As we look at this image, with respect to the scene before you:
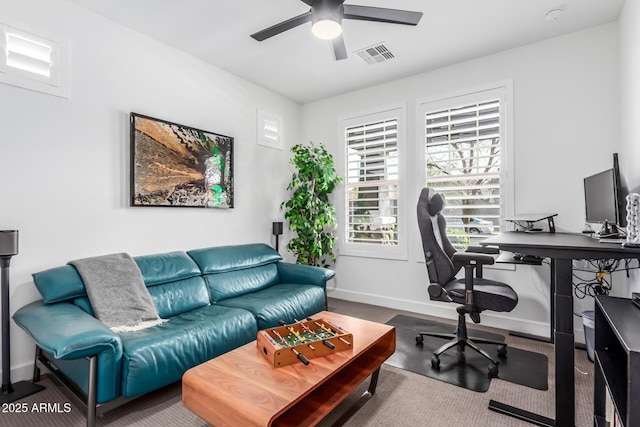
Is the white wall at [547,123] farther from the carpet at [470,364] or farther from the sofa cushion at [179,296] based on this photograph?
the sofa cushion at [179,296]

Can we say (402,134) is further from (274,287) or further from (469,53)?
(274,287)

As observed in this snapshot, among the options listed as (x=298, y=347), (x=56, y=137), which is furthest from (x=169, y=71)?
(x=298, y=347)

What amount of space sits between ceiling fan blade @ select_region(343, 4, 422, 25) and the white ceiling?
389 mm

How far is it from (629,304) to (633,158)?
1.49 m

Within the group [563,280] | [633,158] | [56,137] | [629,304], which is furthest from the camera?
[56,137]

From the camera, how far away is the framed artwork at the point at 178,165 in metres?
2.83

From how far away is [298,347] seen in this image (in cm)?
169

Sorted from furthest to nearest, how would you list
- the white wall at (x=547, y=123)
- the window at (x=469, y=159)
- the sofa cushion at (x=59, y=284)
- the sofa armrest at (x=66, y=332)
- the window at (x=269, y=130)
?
1. the window at (x=269, y=130)
2. the window at (x=469, y=159)
3. the white wall at (x=547, y=123)
4. the sofa cushion at (x=59, y=284)
5. the sofa armrest at (x=66, y=332)

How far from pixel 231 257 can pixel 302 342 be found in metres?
1.68

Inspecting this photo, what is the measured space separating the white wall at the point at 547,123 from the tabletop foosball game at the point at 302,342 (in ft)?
7.02

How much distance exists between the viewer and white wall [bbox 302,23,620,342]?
9.20 feet

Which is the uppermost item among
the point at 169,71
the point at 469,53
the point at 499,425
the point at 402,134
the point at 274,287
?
the point at 469,53

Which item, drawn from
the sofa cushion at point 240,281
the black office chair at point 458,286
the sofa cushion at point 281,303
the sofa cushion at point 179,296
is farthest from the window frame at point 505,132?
the sofa cushion at point 179,296

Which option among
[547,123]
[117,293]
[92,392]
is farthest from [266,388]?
[547,123]
